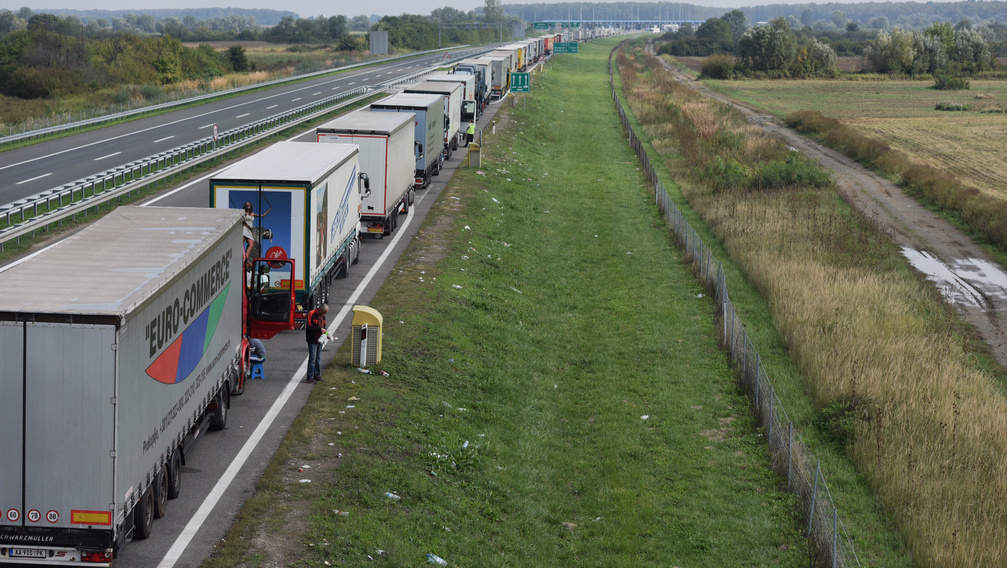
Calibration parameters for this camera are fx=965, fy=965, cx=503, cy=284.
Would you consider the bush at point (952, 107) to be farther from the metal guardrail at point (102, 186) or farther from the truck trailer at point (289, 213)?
the truck trailer at point (289, 213)

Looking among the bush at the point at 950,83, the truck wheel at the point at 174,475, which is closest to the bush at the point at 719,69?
the bush at the point at 950,83

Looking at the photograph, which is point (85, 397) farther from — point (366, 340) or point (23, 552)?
point (366, 340)

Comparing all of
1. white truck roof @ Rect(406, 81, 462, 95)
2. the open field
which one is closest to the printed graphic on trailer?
white truck roof @ Rect(406, 81, 462, 95)

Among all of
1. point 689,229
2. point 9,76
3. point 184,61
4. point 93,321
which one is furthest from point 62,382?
point 184,61

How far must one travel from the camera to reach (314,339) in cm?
1636

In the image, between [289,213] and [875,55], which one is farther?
[875,55]

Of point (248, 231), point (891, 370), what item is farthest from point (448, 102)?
point (891, 370)

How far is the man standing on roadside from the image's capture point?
1625 cm

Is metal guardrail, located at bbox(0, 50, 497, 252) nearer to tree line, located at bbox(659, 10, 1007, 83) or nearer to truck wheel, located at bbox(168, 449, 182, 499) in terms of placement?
truck wheel, located at bbox(168, 449, 182, 499)

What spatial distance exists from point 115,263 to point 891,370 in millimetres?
13549

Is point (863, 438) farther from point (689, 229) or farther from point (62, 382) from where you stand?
point (689, 229)

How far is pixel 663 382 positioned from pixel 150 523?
11.3m

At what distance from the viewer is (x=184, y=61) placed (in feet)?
306

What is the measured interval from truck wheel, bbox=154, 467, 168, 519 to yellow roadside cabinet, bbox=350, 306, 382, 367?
6123 mm
